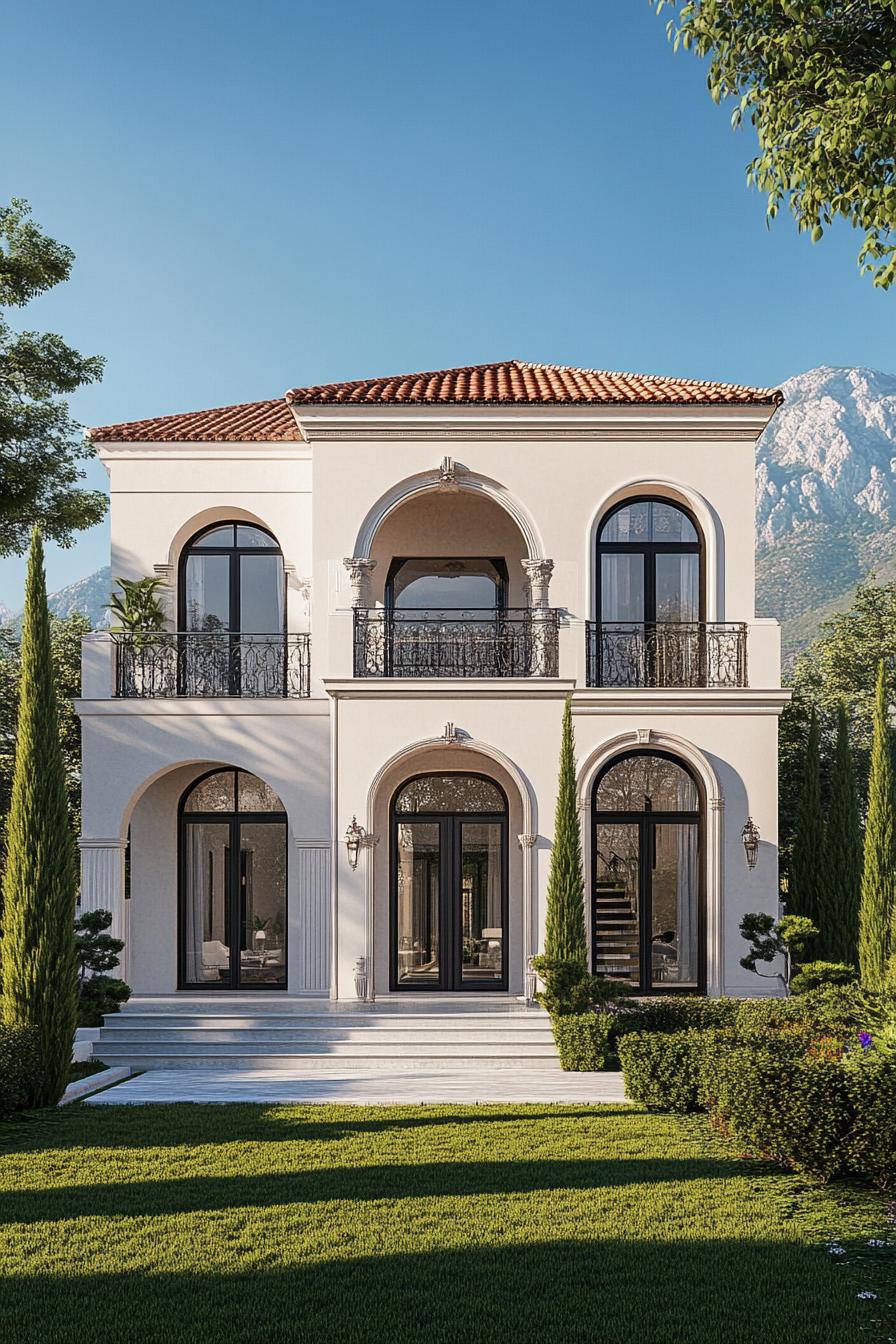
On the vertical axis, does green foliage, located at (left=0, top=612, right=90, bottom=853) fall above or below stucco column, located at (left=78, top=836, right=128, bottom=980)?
above

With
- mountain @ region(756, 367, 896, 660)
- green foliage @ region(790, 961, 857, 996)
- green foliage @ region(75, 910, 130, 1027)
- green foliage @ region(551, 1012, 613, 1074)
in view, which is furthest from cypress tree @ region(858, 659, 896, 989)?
mountain @ region(756, 367, 896, 660)

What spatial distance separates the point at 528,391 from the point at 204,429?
5431mm

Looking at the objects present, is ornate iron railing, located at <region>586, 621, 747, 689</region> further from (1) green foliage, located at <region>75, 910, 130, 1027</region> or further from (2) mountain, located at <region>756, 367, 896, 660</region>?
(2) mountain, located at <region>756, 367, 896, 660</region>

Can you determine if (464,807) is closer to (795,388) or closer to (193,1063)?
(193,1063)

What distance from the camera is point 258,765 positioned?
1769 centimetres

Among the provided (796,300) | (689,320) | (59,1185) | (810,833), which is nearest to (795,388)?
(689,320)

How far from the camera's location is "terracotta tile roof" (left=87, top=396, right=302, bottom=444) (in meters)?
19.0

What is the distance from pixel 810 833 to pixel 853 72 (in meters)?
13.9

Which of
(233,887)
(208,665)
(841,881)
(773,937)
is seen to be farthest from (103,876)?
(841,881)

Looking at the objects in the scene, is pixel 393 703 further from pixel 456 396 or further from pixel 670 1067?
pixel 670 1067

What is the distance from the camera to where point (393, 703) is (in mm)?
17141

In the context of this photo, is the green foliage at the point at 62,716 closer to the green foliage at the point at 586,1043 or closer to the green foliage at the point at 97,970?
the green foliage at the point at 97,970

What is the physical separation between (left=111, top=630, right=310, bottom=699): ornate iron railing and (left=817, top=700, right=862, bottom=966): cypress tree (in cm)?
932

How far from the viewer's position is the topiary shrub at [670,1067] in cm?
1113
